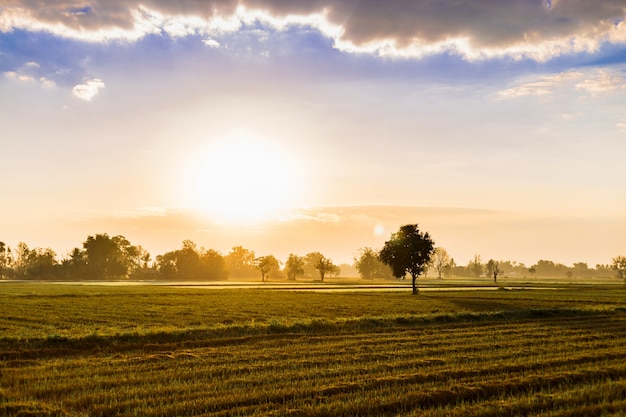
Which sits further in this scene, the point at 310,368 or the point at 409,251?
the point at 409,251

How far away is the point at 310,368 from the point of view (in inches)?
771

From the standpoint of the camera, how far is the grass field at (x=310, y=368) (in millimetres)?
14562

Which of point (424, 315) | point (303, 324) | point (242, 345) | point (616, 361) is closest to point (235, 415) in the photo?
point (242, 345)

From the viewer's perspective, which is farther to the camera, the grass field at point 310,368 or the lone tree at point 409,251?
the lone tree at point 409,251

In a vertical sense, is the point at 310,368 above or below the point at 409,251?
below

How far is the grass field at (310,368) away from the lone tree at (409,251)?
159ft

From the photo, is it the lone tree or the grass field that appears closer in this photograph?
the grass field

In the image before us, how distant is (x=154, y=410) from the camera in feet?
45.8

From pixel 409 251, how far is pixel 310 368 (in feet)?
218

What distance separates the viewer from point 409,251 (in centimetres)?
8425

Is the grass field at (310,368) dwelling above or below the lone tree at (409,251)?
below

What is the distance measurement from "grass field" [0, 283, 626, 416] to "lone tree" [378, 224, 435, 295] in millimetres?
48589

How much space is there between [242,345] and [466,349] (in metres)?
10.8

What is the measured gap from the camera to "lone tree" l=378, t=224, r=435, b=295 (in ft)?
278
